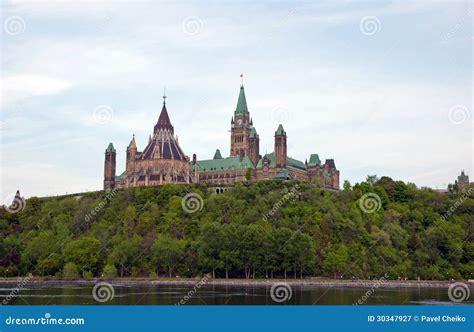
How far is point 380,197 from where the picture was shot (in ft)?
362

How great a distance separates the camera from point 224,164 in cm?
14800

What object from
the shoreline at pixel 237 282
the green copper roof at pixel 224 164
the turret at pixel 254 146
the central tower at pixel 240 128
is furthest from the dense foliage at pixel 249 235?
the central tower at pixel 240 128

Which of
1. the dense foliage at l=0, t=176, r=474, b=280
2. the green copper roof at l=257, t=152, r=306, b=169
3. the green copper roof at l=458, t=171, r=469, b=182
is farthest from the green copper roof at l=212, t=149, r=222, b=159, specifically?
the green copper roof at l=458, t=171, r=469, b=182

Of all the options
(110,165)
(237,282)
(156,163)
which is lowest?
(237,282)

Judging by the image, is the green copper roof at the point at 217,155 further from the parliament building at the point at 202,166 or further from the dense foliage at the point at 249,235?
the dense foliage at the point at 249,235

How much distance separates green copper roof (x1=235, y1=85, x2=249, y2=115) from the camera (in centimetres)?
17100

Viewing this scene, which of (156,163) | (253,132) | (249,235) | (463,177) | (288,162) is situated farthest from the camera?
(463,177)

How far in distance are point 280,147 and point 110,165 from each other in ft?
118

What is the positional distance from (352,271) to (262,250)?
1275cm

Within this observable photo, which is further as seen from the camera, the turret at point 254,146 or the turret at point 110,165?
the turret at point 254,146

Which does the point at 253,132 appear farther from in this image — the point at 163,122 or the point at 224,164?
the point at 163,122

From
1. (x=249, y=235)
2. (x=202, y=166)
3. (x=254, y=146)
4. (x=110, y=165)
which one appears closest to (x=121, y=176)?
(x=110, y=165)

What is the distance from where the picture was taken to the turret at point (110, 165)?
464ft

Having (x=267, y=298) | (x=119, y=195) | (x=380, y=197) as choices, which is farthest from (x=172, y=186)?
(x=267, y=298)
